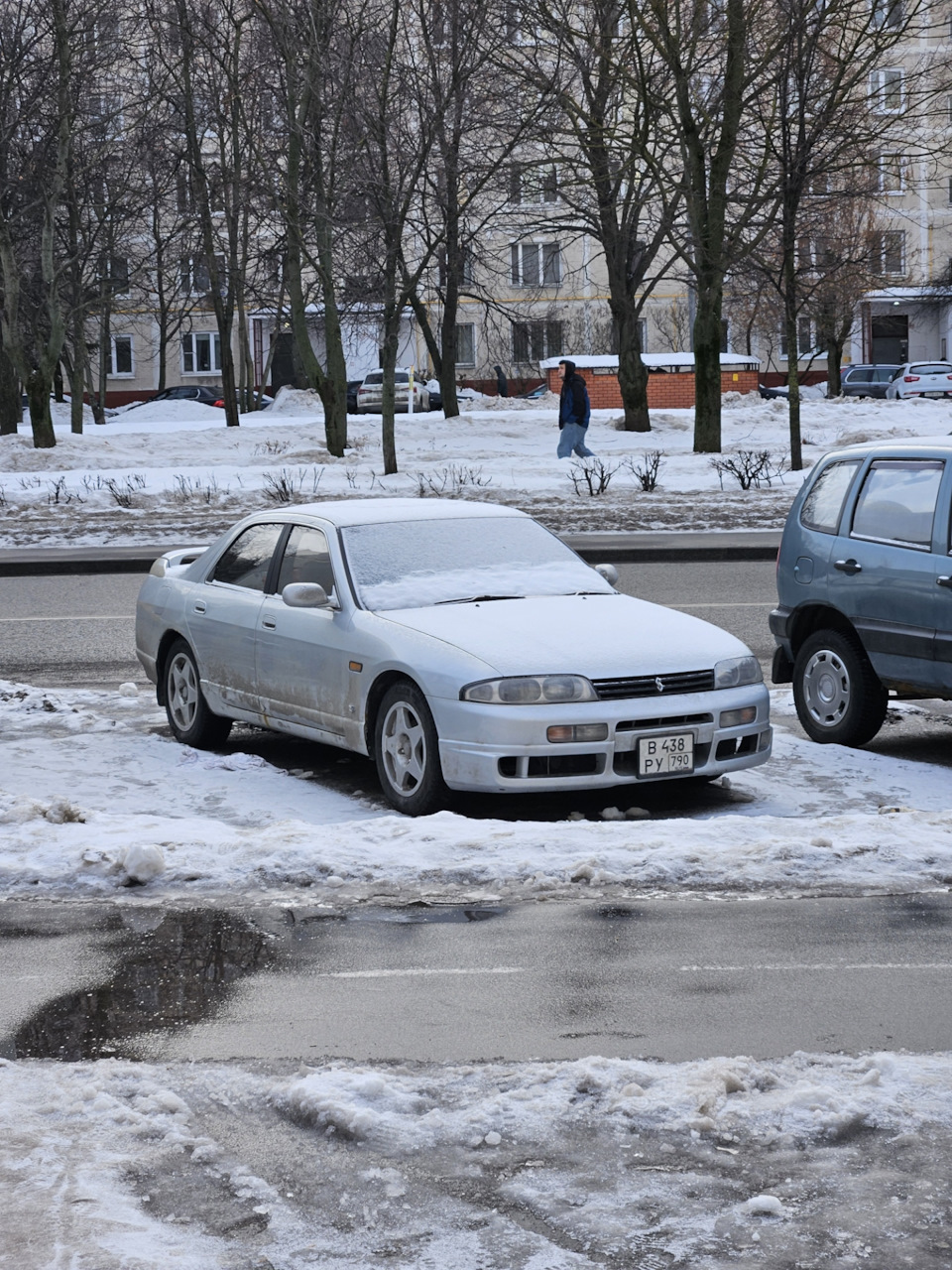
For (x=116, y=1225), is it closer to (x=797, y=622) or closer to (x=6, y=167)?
(x=797, y=622)

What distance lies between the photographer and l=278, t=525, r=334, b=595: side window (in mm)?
8352

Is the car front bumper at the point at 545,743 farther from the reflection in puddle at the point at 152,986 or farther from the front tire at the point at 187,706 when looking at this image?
the front tire at the point at 187,706

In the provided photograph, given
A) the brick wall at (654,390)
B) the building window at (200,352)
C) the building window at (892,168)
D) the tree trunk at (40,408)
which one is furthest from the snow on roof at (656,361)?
the tree trunk at (40,408)

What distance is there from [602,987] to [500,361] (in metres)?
64.4

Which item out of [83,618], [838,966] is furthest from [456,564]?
[83,618]

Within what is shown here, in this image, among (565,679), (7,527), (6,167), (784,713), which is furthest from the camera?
(6,167)

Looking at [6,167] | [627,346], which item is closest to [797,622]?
[627,346]

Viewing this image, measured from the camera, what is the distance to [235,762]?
332 inches

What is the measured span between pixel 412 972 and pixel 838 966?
1.26 m

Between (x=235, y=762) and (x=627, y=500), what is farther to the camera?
(x=627, y=500)

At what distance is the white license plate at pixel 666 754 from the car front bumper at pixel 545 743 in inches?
0.7

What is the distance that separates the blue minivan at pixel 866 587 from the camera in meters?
8.24

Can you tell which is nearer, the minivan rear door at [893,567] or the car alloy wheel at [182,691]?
the minivan rear door at [893,567]

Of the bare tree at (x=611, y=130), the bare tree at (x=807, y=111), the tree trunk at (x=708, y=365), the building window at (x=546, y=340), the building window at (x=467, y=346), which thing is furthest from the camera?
the building window at (x=467, y=346)
